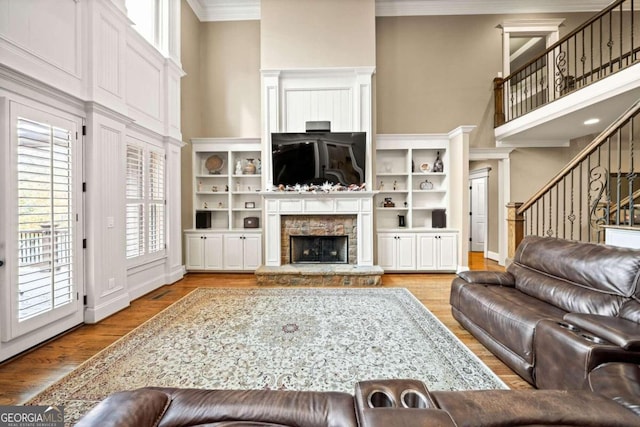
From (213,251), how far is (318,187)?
2322 mm

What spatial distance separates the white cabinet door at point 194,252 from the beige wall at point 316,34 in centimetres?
340

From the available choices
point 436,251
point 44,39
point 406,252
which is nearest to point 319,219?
point 406,252

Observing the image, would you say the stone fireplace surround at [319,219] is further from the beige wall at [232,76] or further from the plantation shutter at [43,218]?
the plantation shutter at [43,218]

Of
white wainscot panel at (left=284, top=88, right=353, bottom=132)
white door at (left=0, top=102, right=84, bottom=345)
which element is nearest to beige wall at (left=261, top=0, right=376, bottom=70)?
white wainscot panel at (left=284, top=88, right=353, bottom=132)

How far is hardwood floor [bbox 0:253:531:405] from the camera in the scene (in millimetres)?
2068

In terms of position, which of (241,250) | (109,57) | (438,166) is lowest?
(241,250)

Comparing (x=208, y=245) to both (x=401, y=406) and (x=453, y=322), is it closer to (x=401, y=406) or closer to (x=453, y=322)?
(x=453, y=322)

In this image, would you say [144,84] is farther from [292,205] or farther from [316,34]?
[316,34]

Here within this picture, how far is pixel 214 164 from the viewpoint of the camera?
19.2ft

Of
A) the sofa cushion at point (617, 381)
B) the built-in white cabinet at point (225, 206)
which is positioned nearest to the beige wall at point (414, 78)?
Answer: the built-in white cabinet at point (225, 206)

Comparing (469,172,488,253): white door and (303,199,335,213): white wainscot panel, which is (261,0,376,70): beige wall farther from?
(469,172,488,253): white door

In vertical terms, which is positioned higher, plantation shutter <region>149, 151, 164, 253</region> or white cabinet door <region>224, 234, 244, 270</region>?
plantation shutter <region>149, 151, 164, 253</region>

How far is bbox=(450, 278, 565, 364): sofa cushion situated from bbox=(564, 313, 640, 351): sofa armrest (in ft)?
0.81

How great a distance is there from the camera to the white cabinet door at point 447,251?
5.32 m
